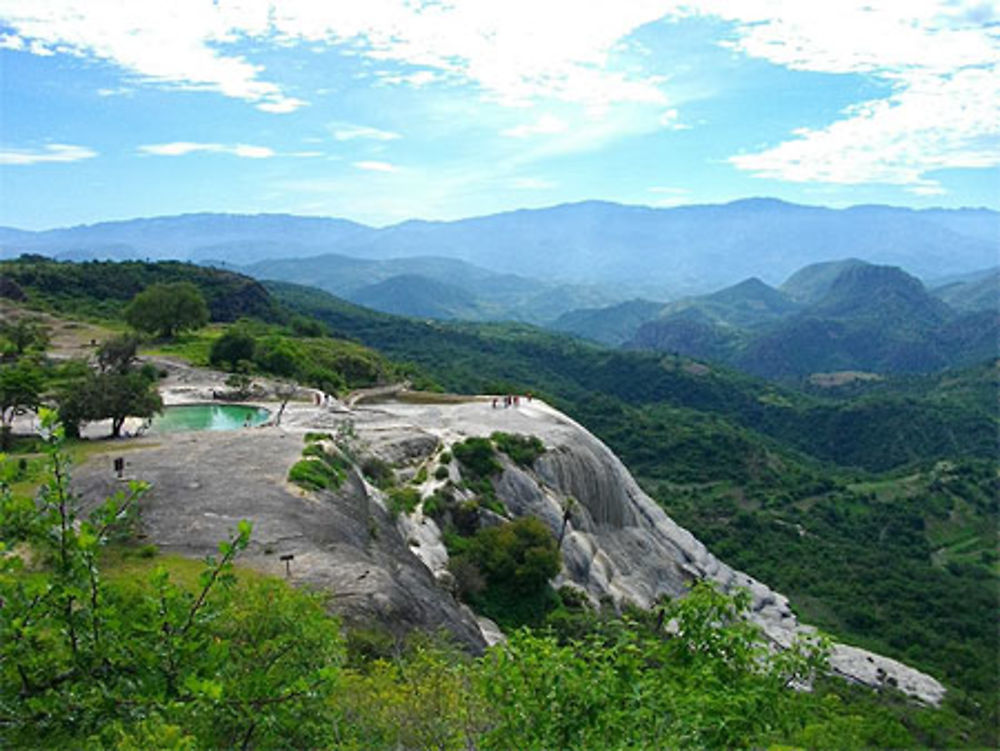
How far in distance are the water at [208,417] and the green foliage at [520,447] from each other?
14.5 metres

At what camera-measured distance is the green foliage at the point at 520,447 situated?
4566cm

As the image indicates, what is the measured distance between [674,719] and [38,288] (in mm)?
113666

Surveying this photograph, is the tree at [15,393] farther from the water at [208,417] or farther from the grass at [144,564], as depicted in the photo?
the grass at [144,564]

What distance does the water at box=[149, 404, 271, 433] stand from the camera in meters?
43.7

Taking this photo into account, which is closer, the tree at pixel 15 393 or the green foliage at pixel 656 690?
the green foliage at pixel 656 690

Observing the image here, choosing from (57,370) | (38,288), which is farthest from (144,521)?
(38,288)

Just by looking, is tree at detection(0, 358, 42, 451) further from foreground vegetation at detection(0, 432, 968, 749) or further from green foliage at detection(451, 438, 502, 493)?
foreground vegetation at detection(0, 432, 968, 749)

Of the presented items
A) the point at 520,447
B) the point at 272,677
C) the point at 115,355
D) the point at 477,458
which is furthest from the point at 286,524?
the point at 115,355

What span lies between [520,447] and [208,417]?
1960 centimetres

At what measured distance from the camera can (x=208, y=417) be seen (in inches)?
→ 1832

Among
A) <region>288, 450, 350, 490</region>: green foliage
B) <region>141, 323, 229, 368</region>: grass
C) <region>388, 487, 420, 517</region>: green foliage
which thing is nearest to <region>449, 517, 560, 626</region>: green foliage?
<region>388, 487, 420, 517</region>: green foliage

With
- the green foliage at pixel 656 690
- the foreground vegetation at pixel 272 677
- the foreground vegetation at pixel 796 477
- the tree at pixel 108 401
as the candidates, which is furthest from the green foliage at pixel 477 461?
the green foliage at pixel 656 690

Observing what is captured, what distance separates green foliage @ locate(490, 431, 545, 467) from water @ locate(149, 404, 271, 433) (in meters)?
14.5

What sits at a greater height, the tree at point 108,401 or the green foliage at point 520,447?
the tree at point 108,401
